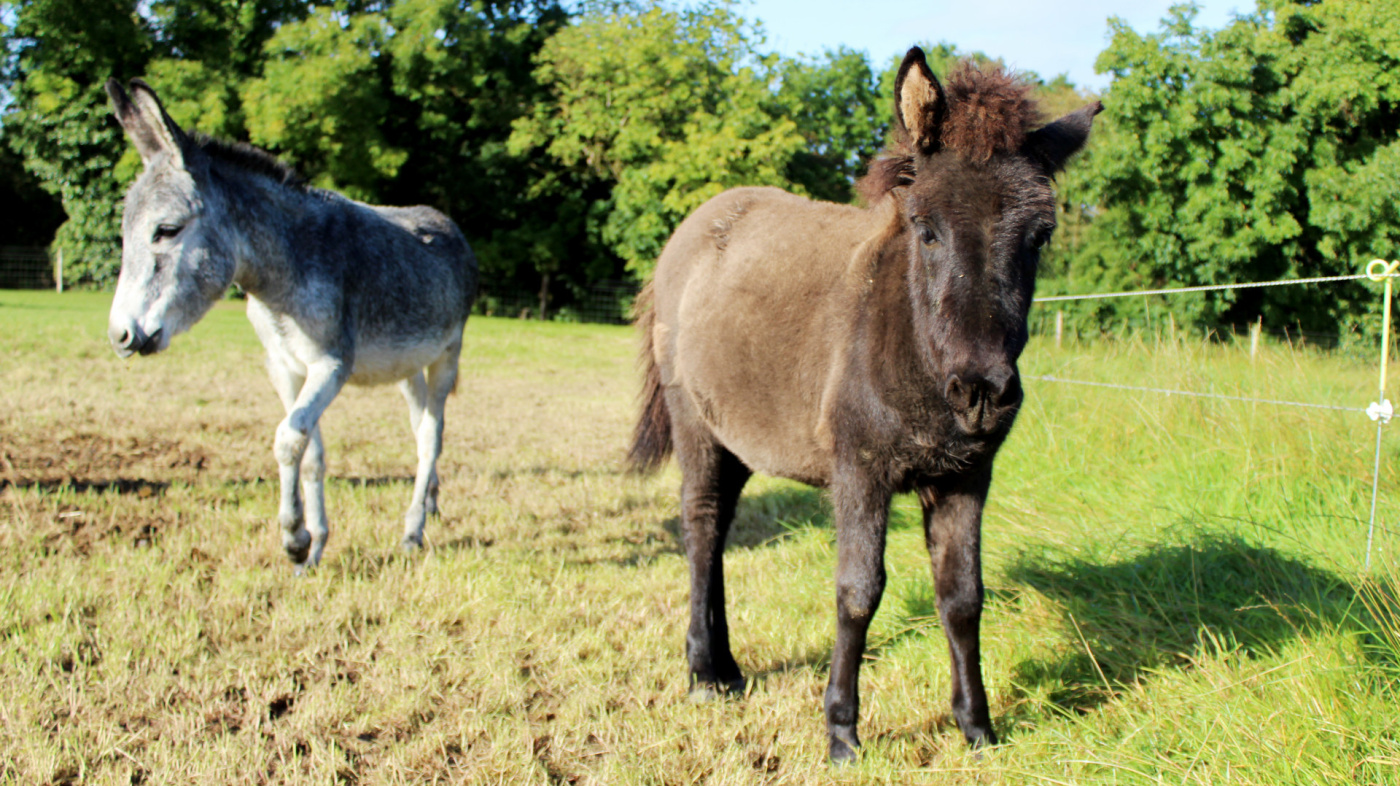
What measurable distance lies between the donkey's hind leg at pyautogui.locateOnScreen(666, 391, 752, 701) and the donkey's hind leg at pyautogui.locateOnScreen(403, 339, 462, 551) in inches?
90.5

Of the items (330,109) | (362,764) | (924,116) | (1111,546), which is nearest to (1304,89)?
(1111,546)

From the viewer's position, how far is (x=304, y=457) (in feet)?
16.7

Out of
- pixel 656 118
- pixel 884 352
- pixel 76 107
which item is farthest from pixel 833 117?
pixel 884 352

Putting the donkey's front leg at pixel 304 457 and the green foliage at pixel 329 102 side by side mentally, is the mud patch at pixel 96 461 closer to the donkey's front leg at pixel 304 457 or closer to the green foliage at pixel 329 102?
the donkey's front leg at pixel 304 457

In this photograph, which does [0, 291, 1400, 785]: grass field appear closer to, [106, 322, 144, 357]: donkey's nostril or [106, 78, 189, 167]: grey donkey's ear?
[106, 322, 144, 357]: donkey's nostril

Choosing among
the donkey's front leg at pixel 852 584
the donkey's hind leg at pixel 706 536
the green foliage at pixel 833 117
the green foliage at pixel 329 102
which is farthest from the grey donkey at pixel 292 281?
the green foliage at pixel 833 117

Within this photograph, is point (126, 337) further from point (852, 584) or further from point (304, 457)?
point (852, 584)

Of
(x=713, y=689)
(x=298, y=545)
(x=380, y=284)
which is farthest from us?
(x=380, y=284)

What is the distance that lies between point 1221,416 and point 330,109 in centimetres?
3039

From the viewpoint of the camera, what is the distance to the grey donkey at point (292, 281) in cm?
420

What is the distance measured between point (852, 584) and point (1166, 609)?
6.17ft

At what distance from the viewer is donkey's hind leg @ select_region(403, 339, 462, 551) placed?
5.46 m

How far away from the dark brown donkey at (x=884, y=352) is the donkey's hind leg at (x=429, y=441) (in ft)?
7.80

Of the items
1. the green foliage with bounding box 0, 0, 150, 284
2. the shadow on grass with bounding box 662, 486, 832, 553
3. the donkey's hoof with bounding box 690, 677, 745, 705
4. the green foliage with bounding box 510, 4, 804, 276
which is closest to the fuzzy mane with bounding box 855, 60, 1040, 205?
the donkey's hoof with bounding box 690, 677, 745, 705
